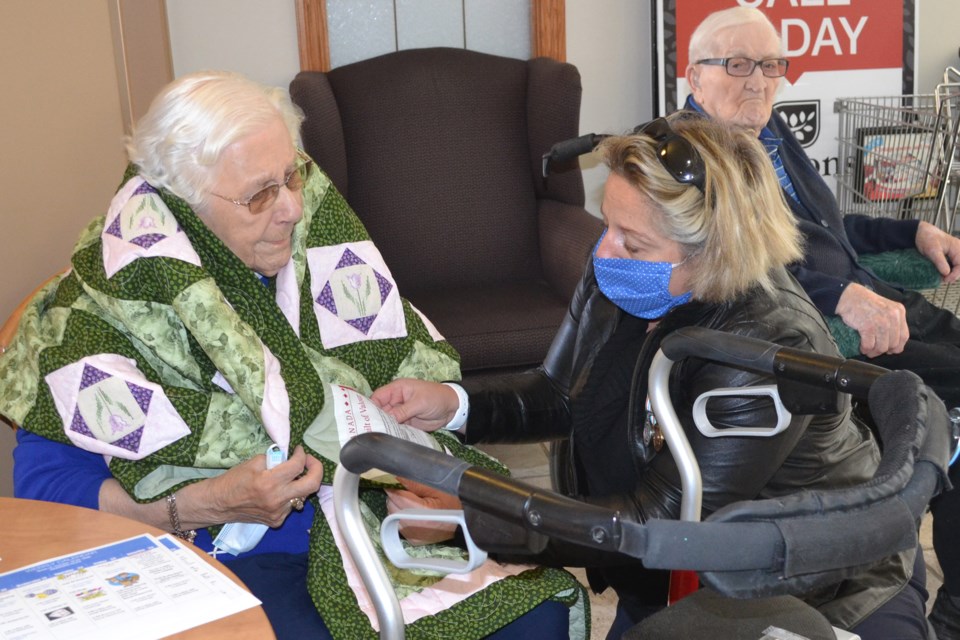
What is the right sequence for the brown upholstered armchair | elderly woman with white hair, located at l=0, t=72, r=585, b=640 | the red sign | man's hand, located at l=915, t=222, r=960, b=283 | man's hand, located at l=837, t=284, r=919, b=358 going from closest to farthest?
elderly woman with white hair, located at l=0, t=72, r=585, b=640, man's hand, located at l=837, t=284, r=919, b=358, man's hand, located at l=915, t=222, r=960, b=283, the brown upholstered armchair, the red sign

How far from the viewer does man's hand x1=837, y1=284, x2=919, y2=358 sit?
2271mm

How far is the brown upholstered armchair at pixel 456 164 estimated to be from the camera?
3.29 m

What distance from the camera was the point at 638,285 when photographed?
162cm

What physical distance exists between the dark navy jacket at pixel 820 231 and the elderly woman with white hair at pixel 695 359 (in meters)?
0.79

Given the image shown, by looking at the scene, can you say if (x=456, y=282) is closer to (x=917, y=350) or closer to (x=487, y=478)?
(x=917, y=350)

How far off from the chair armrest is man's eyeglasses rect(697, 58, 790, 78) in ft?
2.05

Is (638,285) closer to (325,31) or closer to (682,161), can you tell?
(682,161)

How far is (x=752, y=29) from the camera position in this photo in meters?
2.60

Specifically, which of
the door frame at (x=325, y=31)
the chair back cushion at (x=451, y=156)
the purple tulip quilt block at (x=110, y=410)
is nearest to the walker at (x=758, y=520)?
the purple tulip quilt block at (x=110, y=410)

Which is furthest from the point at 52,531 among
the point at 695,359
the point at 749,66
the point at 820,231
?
the point at 749,66

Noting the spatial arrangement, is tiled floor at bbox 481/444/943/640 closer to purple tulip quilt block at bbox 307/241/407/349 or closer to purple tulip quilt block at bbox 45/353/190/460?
purple tulip quilt block at bbox 307/241/407/349

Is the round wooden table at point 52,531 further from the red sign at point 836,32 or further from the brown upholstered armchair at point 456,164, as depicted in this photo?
the red sign at point 836,32

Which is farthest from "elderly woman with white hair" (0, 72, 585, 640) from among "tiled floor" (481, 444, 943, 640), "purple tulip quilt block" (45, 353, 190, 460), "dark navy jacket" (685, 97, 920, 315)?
"dark navy jacket" (685, 97, 920, 315)

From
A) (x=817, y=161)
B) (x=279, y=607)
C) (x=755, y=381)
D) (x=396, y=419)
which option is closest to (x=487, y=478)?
(x=755, y=381)
